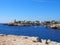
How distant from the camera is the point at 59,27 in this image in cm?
12281

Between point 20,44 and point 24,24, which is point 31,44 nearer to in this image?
point 20,44

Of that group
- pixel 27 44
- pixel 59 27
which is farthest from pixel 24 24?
pixel 27 44

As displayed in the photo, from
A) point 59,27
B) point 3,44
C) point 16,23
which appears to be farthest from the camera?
point 16,23

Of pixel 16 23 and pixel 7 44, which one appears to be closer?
pixel 7 44

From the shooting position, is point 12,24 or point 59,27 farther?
point 12,24

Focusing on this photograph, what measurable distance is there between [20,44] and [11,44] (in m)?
0.85

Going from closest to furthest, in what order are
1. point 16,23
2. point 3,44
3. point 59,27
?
point 3,44, point 59,27, point 16,23

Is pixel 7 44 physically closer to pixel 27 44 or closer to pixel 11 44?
pixel 11 44

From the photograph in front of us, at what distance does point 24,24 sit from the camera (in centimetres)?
19912

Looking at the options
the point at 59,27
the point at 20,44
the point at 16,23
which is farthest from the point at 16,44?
the point at 16,23

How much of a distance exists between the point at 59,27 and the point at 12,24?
255 feet

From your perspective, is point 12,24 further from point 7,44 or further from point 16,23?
point 7,44

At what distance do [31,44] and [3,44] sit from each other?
2.53 metres

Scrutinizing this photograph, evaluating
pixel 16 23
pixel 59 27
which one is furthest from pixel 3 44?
pixel 16 23
